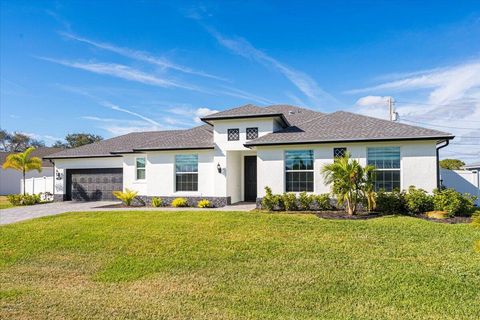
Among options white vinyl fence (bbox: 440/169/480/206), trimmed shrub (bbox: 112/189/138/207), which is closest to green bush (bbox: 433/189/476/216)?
white vinyl fence (bbox: 440/169/480/206)

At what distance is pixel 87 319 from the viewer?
4.65 meters

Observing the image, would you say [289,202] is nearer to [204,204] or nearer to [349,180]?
[349,180]

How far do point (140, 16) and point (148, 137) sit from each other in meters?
11.5

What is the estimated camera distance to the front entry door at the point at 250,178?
17858mm

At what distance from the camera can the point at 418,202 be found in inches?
495

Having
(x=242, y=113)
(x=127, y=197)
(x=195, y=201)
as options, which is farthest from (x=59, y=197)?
(x=242, y=113)

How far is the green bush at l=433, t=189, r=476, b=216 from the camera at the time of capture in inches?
468

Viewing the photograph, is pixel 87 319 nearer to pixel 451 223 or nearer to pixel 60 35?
pixel 451 223

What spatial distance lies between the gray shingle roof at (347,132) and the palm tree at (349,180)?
5.56 ft

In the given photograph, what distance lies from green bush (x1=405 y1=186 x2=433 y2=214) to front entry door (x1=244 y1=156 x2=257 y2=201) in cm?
796

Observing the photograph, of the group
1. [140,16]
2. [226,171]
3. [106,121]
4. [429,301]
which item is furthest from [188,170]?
[106,121]

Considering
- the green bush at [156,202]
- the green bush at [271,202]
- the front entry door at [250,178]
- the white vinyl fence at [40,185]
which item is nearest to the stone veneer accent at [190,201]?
the green bush at [156,202]

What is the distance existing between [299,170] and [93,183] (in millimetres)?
14618

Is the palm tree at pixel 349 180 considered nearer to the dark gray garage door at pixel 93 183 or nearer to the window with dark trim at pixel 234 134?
the window with dark trim at pixel 234 134
